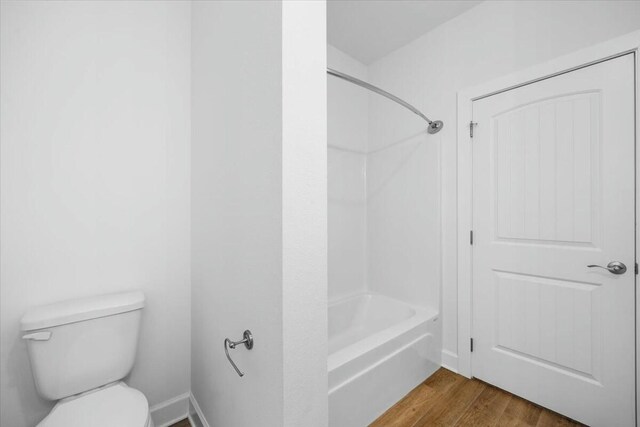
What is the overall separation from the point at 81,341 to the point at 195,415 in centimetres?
77

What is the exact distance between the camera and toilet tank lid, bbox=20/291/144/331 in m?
1.05

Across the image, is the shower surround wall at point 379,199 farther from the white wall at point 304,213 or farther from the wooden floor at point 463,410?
the white wall at point 304,213

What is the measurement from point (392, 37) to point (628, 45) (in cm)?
141

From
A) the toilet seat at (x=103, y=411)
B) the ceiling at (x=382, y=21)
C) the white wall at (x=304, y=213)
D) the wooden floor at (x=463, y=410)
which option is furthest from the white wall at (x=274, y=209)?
the ceiling at (x=382, y=21)

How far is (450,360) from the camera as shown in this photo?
1.94 metres

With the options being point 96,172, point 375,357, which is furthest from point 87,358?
point 375,357

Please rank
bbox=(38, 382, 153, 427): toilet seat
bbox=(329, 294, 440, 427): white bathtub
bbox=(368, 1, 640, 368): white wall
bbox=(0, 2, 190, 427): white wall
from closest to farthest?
bbox=(38, 382, 153, 427): toilet seat, bbox=(0, 2, 190, 427): white wall, bbox=(329, 294, 440, 427): white bathtub, bbox=(368, 1, 640, 368): white wall

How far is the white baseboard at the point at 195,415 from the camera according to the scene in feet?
4.54

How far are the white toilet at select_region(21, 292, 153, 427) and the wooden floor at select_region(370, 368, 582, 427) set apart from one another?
49.8 inches

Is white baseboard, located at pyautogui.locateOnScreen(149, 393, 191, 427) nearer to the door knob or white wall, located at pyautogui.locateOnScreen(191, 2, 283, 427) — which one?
white wall, located at pyautogui.locateOnScreen(191, 2, 283, 427)

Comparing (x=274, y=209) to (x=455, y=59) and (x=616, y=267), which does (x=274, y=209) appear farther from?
(x=455, y=59)

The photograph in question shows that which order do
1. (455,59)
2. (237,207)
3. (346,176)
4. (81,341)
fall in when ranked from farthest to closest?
(346,176), (455,59), (81,341), (237,207)

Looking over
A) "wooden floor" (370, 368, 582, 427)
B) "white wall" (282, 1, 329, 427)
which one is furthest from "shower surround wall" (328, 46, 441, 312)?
"white wall" (282, 1, 329, 427)

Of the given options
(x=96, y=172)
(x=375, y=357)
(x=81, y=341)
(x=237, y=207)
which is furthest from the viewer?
(x=375, y=357)
